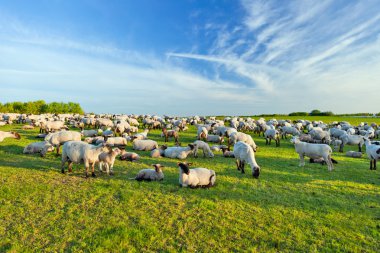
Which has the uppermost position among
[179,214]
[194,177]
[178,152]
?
[178,152]

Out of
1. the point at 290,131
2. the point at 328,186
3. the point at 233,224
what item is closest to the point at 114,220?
the point at 233,224

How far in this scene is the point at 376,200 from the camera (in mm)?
10312

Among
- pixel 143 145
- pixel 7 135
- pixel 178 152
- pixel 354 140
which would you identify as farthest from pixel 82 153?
pixel 354 140

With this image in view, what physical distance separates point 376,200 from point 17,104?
122569 mm

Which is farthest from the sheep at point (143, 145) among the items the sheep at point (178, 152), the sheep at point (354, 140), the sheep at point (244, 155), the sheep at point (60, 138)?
the sheep at point (354, 140)

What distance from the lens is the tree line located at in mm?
96312

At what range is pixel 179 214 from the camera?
7.91 m

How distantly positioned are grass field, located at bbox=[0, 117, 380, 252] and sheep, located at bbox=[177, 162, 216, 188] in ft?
1.29

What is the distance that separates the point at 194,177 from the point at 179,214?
2.98 m

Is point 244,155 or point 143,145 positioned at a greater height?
point 244,155

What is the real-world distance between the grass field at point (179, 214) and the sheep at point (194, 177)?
394 millimetres

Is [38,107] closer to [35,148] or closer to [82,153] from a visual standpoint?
[35,148]

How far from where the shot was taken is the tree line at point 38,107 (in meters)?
96.3

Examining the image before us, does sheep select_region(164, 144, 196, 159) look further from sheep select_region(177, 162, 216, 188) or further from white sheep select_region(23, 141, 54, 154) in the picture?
white sheep select_region(23, 141, 54, 154)
